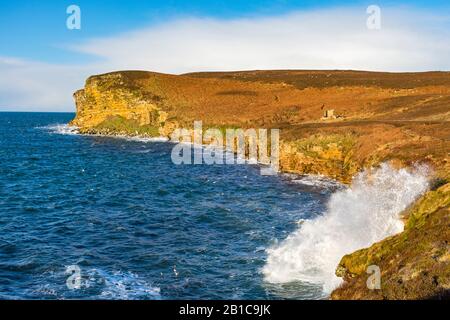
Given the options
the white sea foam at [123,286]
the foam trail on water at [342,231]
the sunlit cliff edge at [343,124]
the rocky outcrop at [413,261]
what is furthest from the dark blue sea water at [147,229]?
the sunlit cliff edge at [343,124]

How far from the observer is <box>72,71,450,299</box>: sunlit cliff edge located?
13.1 m

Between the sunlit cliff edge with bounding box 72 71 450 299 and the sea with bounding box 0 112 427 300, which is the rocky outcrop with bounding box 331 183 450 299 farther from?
the sea with bounding box 0 112 427 300

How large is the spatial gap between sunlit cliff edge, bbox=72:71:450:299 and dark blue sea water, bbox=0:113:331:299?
5059 mm

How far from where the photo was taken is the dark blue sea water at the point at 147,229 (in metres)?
19.2

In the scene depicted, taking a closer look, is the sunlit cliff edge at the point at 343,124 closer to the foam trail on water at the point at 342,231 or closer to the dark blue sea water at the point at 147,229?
the foam trail on water at the point at 342,231

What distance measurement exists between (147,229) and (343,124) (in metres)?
35.9

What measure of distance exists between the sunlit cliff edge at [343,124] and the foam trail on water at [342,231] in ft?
5.34

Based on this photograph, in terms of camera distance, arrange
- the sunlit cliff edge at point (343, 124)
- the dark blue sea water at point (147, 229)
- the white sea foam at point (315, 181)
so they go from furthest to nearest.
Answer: the white sea foam at point (315, 181) < the dark blue sea water at point (147, 229) < the sunlit cliff edge at point (343, 124)

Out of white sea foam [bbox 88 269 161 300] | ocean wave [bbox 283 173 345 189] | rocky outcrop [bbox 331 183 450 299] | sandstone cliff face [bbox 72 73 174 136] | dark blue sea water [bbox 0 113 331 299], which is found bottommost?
white sea foam [bbox 88 269 161 300]

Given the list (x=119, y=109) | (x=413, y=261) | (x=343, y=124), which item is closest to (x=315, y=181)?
(x=343, y=124)

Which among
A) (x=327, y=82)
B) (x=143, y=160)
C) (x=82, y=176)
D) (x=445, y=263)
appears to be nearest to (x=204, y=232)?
(x=445, y=263)

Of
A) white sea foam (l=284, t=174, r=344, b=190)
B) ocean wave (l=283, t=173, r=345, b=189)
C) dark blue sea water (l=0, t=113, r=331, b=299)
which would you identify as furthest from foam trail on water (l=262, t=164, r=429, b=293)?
white sea foam (l=284, t=174, r=344, b=190)

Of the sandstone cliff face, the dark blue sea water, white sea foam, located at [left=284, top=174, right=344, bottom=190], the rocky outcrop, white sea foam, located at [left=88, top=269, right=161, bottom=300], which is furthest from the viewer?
the sandstone cliff face

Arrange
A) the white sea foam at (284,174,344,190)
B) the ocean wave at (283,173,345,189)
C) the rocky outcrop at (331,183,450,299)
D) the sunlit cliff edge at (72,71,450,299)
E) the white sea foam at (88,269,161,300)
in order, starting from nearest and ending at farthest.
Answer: the rocky outcrop at (331,183,450,299) → the sunlit cliff edge at (72,71,450,299) → the white sea foam at (88,269,161,300) → the ocean wave at (283,173,345,189) → the white sea foam at (284,174,344,190)
